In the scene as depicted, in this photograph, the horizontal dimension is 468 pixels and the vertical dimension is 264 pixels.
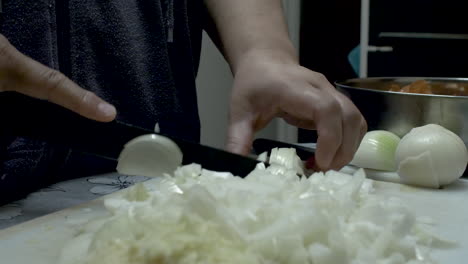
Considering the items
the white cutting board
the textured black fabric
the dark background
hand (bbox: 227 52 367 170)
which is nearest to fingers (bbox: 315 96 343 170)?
hand (bbox: 227 52 367 170)

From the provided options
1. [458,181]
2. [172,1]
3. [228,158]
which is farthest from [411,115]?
[172,1]

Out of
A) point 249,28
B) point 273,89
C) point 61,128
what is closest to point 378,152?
point 273,89

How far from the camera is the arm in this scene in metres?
0.97

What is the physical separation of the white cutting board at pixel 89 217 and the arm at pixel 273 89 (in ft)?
0.40

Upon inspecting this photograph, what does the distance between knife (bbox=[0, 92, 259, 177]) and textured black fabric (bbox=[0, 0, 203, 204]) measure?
145mm

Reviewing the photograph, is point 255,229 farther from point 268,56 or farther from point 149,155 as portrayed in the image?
point 268,56

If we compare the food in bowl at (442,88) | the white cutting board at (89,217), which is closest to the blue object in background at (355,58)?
the food in bowl at (442,88)

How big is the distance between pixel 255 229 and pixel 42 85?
12.6 inches

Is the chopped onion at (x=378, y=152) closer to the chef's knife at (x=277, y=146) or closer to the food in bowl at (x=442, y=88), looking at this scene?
the chef's knife at (x=277, y=146)

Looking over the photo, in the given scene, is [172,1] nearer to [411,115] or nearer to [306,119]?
[306,119]

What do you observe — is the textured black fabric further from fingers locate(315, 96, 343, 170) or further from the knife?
fingers locate(315, 96, 343, 170)

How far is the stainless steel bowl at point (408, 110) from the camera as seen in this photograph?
1081 millimetres

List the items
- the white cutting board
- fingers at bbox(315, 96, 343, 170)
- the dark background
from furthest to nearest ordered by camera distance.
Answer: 1. the dark background
2. fingers at bbox(315, 96, 343, 170)
3. the white cutting board

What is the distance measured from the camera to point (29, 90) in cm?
73
